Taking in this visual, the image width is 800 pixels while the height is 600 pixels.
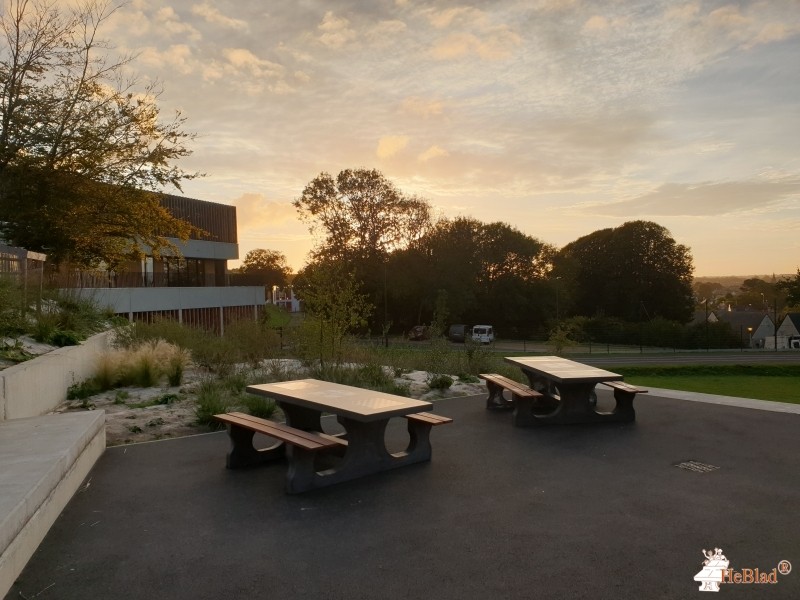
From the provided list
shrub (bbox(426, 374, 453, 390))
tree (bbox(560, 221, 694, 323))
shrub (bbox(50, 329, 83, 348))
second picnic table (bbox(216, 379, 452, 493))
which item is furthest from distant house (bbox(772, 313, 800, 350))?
shrub (bbox(50, 329, 83, 348))

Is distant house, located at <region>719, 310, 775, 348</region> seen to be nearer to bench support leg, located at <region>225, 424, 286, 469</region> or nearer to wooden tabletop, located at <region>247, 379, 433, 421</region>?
wooden tabletop, located at <region>247, 379, 433, 421</region>

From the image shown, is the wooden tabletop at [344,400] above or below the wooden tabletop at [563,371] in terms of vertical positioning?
above

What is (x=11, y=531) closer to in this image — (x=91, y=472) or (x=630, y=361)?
(x=91, y=472)

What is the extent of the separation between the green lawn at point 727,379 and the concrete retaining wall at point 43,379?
64.5 feet

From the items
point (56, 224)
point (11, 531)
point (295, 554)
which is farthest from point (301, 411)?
point (56, 224)

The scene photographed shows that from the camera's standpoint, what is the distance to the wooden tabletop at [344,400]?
5.40m

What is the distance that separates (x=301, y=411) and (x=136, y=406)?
3296 mm

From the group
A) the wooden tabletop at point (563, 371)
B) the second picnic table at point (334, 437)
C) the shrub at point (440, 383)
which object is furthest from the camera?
the shrub at point (440, 383)

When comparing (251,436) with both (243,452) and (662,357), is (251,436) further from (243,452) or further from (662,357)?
(662,357)

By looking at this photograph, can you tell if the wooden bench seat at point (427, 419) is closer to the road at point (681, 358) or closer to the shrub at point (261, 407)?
the shrub at point (261, 407)

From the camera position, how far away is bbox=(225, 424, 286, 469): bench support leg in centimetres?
607

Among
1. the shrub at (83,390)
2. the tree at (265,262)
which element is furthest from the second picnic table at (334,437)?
the tree at (265,262)

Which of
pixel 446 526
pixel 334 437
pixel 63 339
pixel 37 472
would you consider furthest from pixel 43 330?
pixel 446 526

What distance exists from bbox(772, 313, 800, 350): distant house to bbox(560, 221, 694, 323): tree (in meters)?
25.4
